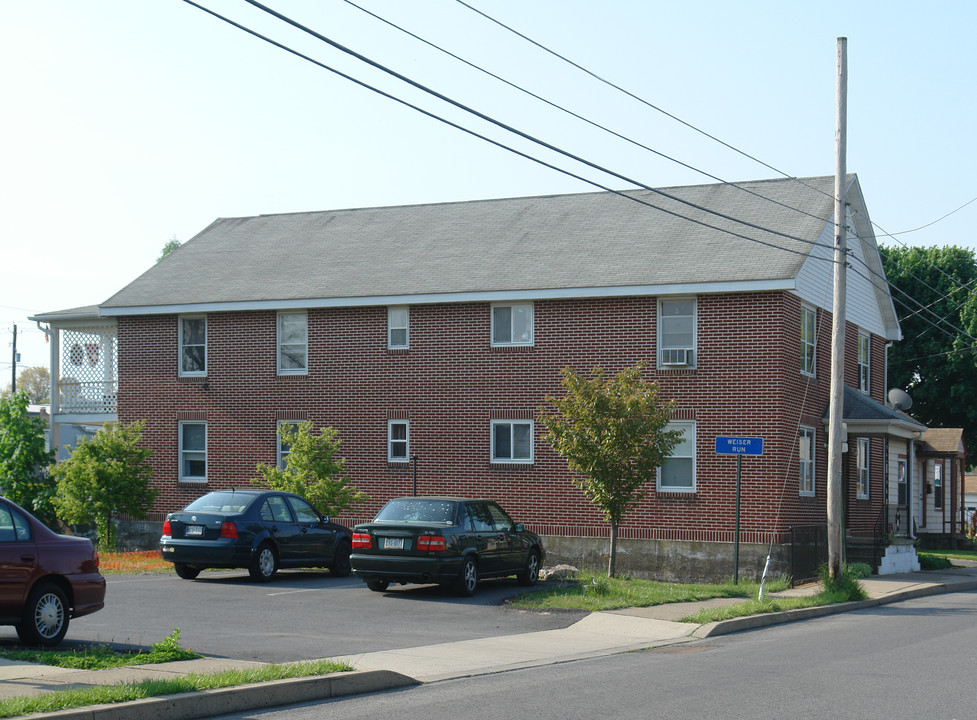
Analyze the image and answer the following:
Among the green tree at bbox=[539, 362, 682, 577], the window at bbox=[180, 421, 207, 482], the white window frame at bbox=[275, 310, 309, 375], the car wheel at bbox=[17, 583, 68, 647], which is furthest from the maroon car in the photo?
the window at bbox=[180, 421, 207, 482]

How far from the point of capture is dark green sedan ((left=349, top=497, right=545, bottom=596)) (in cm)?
1800

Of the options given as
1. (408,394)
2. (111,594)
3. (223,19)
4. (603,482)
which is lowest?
(111,594)

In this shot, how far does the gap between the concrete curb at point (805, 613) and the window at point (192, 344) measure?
17.0 m

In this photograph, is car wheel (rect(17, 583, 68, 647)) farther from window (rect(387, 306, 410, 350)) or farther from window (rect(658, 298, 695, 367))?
window (rect(387, 306, 410, 350))

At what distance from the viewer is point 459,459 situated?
1046 inches

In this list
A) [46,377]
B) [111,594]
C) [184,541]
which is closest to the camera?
[111,594]

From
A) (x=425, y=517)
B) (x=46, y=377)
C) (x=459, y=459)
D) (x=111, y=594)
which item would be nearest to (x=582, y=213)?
(x=459, y=459)

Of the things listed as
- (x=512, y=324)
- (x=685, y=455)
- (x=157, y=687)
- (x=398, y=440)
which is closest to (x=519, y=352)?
(x=512, y=324)

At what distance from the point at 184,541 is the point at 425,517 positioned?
4.30m

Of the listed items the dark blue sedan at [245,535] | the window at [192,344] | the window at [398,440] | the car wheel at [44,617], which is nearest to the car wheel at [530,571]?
the dark blue sedan at [245,535]

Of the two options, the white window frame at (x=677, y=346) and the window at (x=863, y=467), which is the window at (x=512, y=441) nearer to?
the white window frame at (x=677, y=346)

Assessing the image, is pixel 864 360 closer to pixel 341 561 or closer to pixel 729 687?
pixel 341 561

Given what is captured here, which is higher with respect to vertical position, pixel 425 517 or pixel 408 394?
pixel 408 394

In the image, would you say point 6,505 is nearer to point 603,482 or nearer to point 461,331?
point 603,482
